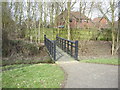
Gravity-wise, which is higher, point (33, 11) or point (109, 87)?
point (33, 11)

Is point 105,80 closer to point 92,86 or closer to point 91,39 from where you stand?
point 92,86

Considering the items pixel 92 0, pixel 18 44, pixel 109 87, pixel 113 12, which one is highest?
pixel 92 0

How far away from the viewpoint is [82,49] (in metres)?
10.9

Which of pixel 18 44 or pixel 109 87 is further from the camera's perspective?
pixel 18 44

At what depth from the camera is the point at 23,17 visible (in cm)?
1298

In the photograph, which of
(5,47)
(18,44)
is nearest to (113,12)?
(18,44)

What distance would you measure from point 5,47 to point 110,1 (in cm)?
933

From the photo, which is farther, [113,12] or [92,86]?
[113,12]

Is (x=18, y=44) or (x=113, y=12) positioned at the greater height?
(x=113, y=12)

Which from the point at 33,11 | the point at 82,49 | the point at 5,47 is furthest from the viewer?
the point at 33,11

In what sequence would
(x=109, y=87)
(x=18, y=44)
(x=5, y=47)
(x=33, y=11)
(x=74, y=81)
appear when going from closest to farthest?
(x=109, y=87)
(x=74, y=81)
(x=5, y=47)
(x=18, y=44)
(x=33, y=11)

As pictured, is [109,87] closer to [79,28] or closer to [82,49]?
[82,49]

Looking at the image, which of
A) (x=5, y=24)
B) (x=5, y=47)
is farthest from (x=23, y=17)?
(x=5, y=47)

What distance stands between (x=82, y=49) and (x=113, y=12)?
4170 millimetres
